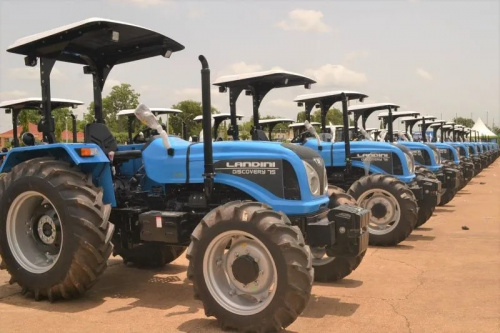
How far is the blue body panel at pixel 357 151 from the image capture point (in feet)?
33.4

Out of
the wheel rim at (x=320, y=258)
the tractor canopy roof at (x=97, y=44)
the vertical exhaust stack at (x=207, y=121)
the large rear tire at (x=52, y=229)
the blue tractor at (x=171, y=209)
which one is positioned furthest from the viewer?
the wheel rim at (x=320, y=258)

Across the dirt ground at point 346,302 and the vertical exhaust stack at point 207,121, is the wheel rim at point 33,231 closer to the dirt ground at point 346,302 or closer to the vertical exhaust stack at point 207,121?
the dirt ground at point 346,302

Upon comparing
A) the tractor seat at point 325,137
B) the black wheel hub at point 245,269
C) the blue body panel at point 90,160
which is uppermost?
the tractor seat at point 325,137

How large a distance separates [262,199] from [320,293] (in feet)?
4.57

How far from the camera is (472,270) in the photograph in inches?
277

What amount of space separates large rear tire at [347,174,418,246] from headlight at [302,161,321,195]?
12.5ft

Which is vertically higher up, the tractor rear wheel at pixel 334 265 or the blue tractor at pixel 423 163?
the blue tractor at pixel 423 163

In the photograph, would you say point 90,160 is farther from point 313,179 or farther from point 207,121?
point 313,179

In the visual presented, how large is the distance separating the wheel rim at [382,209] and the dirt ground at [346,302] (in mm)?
831

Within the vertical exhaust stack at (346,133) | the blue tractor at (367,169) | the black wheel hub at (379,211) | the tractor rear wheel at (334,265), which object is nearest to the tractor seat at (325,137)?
the blue tractor at (367,169)

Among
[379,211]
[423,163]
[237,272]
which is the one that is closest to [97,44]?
[237,272]

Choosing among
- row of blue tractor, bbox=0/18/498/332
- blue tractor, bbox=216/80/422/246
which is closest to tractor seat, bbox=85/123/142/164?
row of blue tractor, bbox=0/18/498/332

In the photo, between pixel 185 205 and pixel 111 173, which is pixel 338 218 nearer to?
pixel 185 205

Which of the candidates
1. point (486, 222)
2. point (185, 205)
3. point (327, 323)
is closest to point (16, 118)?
point (185, 205)
